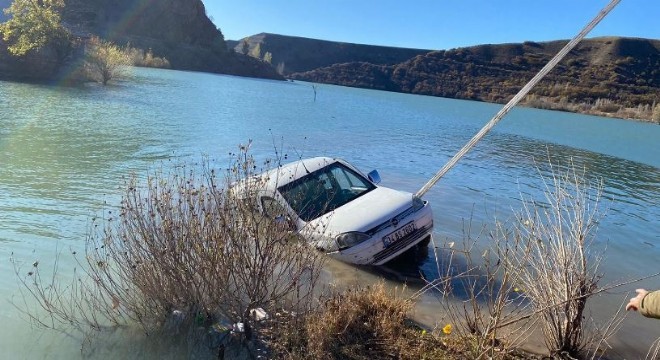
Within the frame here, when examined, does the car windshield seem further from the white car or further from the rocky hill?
the rocky hill

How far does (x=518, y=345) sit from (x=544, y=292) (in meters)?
0.59

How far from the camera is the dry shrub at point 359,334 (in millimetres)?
5012

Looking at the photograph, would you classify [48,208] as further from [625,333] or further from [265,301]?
[625,333]

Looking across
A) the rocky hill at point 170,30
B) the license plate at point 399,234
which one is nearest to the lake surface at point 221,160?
the license plate at point 399,234

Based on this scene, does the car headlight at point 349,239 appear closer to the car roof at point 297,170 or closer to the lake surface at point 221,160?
the lake surface at point 221,160

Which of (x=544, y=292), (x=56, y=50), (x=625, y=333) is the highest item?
(x=56, y=50)

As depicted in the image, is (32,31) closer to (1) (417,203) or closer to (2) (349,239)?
(1) (417,203)

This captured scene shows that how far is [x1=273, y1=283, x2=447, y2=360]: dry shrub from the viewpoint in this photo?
16.4ft

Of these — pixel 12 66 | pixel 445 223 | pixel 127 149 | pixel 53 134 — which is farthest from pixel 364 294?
pixel 12 66

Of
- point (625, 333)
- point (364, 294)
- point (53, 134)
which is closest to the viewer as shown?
point (364, 294)

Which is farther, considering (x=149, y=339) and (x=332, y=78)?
(x=332, y=78)

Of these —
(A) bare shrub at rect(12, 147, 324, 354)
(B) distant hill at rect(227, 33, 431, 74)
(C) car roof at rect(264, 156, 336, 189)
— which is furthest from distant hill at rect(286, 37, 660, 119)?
(A) bare shrub at rect(12, 147, 324, 354)

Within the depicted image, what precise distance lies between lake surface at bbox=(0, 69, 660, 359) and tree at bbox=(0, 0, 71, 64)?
6.86 metres

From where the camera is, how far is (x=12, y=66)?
39656 mm
